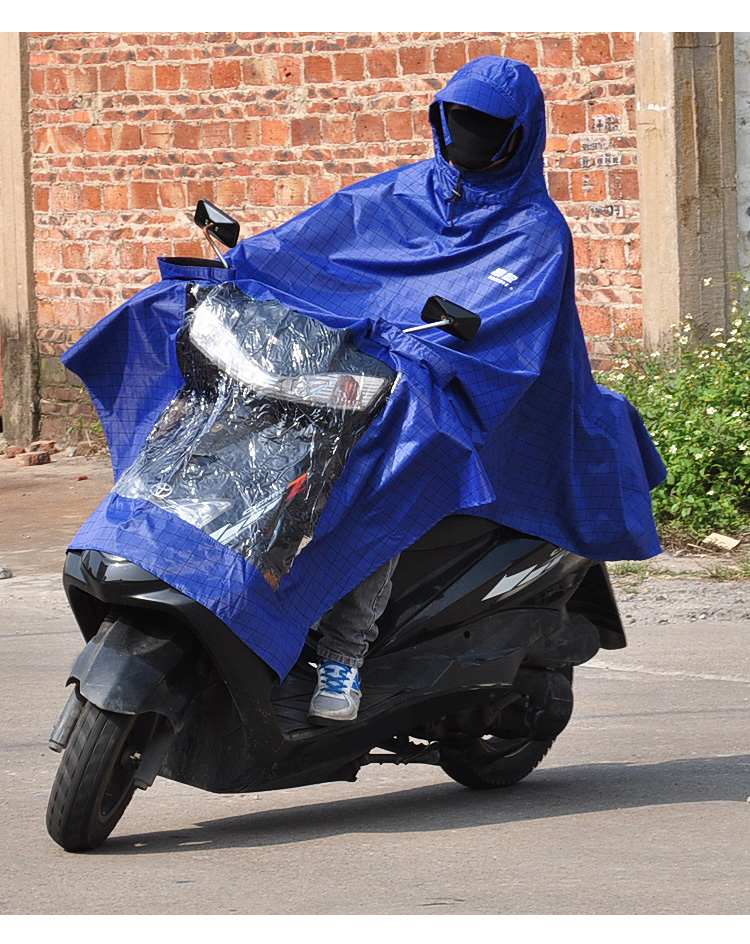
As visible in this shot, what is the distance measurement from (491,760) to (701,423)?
421 centimetres

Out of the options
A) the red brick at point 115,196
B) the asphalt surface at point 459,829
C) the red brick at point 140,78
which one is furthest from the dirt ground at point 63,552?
the red brick at point 140,78

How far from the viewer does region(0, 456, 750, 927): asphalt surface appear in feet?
12.0

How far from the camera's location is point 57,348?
491 inches

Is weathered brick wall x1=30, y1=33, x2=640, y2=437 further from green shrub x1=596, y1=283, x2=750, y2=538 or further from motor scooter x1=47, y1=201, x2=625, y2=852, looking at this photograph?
motor scooter x1=47, y1=201, x2=625, y2=852

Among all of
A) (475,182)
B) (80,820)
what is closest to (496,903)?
(80,820)

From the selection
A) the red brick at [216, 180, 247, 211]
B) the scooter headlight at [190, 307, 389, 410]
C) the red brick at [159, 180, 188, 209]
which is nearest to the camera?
the scooter headlight at [190, 307, 389, 410]

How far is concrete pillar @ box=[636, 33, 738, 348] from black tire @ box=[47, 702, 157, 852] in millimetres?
6119

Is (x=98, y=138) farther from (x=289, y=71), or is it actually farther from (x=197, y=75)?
(x=289, y=71)

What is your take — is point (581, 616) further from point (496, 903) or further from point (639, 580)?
point (639, 580)

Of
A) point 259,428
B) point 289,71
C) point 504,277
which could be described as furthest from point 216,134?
point 259,428

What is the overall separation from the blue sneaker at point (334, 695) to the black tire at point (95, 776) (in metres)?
0.42

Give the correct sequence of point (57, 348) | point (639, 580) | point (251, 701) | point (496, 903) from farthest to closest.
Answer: point (57, 348), point (639, 580), point (251, 701), point (496, 903)

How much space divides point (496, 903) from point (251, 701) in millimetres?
766

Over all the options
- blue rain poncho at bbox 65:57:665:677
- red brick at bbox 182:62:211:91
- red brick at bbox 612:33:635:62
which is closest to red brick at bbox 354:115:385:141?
red brick at bbox 182:62:211:91
